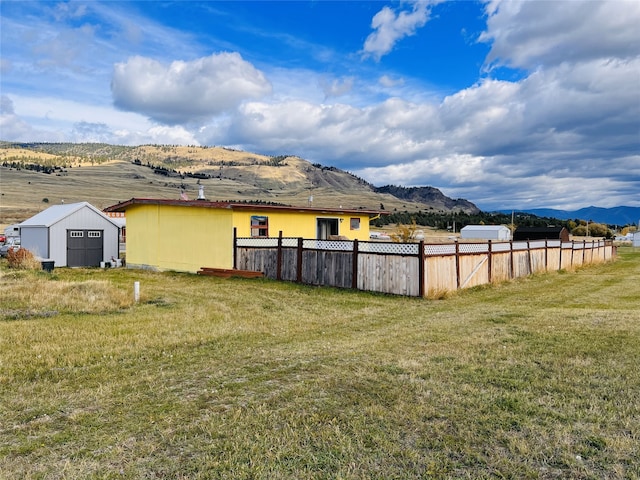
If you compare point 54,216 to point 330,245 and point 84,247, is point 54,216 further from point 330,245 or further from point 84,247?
point 330,245

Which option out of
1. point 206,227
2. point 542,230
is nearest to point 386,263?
point 206,227

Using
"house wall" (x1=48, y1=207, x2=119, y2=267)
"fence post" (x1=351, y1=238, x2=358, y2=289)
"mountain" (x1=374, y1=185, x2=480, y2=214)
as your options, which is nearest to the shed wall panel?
"house wall" (x1=48, y1=207, x2=119, y2=267)

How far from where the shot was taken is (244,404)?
489 centimetres

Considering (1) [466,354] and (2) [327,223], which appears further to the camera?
(2) [327,223]

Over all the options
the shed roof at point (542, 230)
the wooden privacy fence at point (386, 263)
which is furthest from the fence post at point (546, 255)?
the shed roof at point (542, 230)

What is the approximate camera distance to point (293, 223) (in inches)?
829

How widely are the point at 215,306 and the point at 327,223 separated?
1204 cm

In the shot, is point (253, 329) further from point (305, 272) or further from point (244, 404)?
point (305, 272)

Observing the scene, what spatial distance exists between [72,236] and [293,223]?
39.2ft

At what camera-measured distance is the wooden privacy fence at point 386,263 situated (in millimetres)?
14078

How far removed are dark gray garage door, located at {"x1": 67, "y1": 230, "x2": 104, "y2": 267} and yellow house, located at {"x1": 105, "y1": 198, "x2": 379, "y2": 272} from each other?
2.26 metres

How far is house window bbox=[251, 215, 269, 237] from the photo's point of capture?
1952 cm

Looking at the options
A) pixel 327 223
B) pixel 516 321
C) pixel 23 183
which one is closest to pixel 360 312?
pixel 516 321

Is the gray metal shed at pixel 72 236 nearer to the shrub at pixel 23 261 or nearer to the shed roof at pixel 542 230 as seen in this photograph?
the shrub at pixel 23 261
